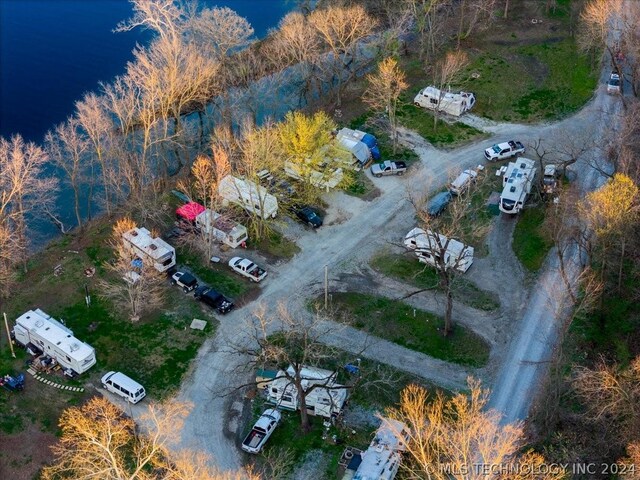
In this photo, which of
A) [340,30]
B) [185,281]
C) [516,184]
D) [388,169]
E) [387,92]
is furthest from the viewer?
[340,30]

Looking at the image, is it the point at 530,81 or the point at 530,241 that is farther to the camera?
the point at 530,81

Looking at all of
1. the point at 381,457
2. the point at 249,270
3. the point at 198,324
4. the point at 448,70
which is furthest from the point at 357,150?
the point at 381,457

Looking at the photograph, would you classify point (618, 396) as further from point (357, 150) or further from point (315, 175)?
point (357, 150)

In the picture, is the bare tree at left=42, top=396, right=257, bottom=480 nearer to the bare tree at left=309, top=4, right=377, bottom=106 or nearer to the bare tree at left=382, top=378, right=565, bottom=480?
the bare tree at left=382, top=378, right=565, bottom=480

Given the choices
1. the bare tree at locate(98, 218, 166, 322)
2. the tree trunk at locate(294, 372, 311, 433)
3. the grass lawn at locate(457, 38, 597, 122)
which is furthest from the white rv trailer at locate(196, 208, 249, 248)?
the grass lawn at locate(457, 38, 597, 122)

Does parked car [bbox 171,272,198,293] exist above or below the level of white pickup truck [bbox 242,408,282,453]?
above

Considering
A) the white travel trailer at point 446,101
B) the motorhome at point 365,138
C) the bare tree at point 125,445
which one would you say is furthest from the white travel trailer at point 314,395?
the white travel trailer at point 446,101
